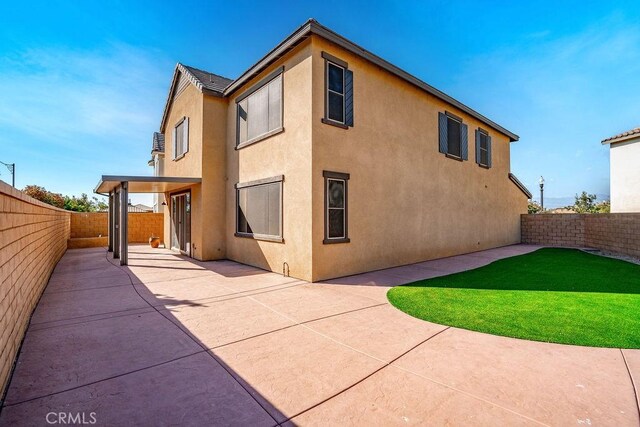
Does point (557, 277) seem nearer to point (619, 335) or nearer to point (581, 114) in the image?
point (619, 335)

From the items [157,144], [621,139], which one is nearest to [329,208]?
[621,139]

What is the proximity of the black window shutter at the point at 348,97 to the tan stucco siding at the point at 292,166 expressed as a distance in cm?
129

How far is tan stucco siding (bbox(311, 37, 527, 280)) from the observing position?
7.87 metres

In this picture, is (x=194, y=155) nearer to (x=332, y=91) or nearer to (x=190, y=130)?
(x=190, y=130)

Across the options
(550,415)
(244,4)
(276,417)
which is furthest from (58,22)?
(550,415)

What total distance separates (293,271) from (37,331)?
5163 mm

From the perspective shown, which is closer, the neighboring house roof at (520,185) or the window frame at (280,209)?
the window frame at (280,209)

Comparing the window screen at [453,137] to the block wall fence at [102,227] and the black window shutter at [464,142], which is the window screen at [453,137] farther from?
the block wall fence at [102,227]

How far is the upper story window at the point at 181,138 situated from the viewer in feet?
41.3

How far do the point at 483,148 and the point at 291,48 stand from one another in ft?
38.3

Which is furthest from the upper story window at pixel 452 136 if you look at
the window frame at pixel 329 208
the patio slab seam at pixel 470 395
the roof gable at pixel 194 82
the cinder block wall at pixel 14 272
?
the cinder block wall at pixel 14 272

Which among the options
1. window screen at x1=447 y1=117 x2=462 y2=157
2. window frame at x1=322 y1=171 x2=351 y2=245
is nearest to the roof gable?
window frame at x1=322 y1=171 x2=351 y2=245

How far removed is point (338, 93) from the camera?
8.30 m

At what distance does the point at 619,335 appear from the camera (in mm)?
4078
